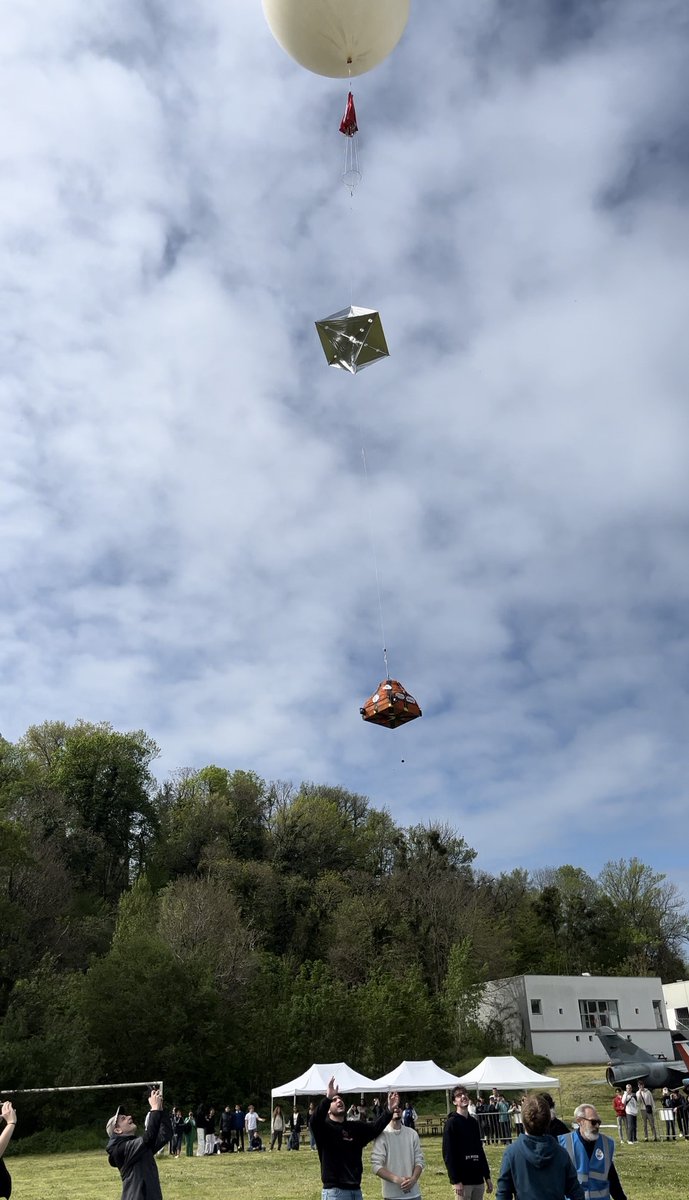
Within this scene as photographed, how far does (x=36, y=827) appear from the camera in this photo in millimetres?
58062

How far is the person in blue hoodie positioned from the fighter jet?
34585 mm

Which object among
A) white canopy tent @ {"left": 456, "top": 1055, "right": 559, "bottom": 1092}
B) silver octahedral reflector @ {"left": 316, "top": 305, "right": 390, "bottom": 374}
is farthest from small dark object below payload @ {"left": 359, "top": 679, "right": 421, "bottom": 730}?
white canopy tent @ {"left": 456, "top": 1055, "right": 559, "bottom": 1092}

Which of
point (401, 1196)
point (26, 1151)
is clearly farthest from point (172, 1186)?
point (26, 1151)

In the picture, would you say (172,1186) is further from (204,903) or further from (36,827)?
(36,827)

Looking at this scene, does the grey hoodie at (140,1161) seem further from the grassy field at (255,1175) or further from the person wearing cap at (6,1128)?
the grassy field at (255,1175)

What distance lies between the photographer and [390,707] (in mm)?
16609

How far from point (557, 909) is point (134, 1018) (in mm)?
42008

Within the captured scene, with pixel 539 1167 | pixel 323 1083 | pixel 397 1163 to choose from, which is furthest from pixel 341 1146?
pixel 323 1083

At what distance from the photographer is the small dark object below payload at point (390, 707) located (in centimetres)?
1669

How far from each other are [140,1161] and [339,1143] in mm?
1616

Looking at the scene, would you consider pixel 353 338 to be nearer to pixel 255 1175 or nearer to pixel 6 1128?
pixel 6 1128

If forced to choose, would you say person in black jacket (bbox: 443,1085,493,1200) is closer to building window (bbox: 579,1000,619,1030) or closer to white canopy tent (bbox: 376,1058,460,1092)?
white canopy tent (bbox: 376,1058,460,1092)

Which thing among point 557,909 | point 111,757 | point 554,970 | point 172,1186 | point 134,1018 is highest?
point 111,757

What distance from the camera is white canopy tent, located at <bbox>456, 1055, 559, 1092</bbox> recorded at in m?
26.5
